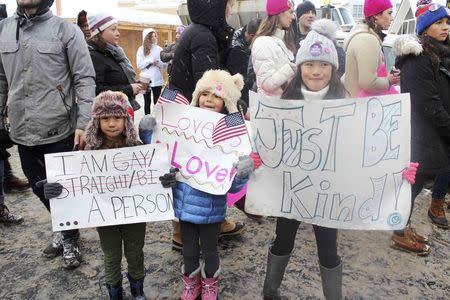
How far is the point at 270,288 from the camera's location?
251 centimetres

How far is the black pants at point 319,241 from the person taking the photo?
2248mm

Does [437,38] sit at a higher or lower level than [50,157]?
higher

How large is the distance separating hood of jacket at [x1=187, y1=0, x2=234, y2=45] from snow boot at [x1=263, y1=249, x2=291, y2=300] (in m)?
1.70

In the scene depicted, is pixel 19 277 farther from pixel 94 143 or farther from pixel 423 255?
pixel 423 255

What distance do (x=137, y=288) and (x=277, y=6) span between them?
7.85ft

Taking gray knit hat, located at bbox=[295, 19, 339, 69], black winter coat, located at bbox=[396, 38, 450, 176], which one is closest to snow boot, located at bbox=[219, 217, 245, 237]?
black winter coat, located at bbox=[396, 38, 450, 176]

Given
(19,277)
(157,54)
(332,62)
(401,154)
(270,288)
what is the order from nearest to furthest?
(401,154) → (332,62) → (270,288) → (19,277) → (157,54)

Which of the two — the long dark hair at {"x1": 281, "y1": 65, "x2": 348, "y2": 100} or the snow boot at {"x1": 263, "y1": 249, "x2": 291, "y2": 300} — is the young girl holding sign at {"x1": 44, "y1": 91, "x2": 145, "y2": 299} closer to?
the snow boot at {"x1": 263, "y1": 249, "x2": 291, "y2": 300}

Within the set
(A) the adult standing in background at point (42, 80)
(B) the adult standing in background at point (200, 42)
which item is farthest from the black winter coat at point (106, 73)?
(B) the adult standing in background at point (200, 42)

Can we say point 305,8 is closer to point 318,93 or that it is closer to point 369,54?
point 369,54

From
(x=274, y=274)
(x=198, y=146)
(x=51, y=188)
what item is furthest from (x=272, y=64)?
(x=51, y=188)

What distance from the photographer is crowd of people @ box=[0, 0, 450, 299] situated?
2283mm

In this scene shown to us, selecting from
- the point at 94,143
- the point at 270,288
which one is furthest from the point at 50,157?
the point at 270,288

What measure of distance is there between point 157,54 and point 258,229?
5.97m
